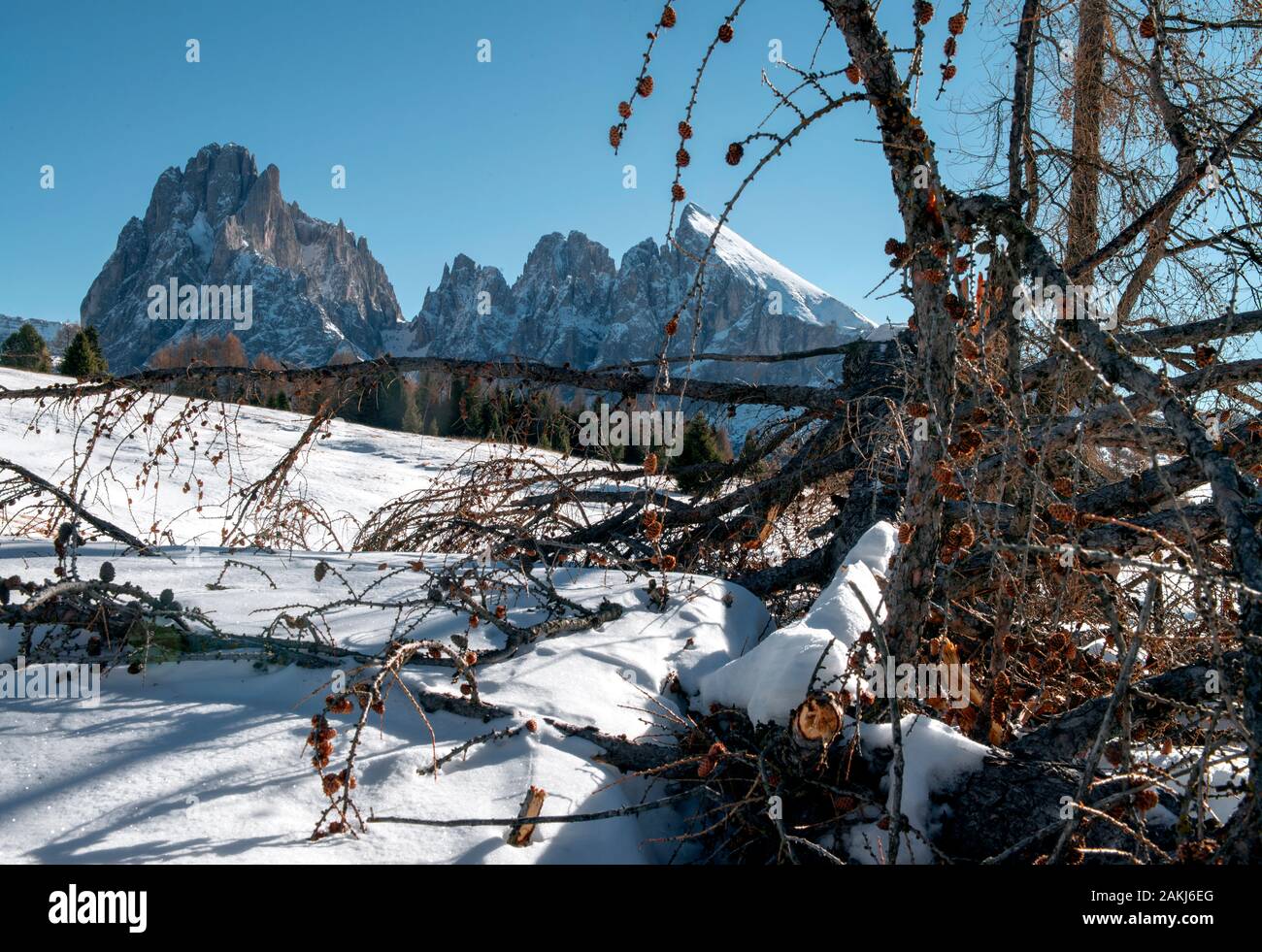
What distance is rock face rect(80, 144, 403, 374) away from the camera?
385ft

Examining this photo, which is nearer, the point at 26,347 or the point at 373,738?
the point at 373,738

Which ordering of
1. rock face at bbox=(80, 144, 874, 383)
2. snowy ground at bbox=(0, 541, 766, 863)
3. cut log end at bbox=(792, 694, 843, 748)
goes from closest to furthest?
snowy ground at bbox=(0, 541, 766, 863)
cut log end at bbox=(792, 694, 843, 748)
rock face at bbox=(80, 144, 874, 383)

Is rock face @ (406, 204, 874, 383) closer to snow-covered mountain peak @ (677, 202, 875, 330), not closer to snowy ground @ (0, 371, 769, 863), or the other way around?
snow-covered mountain peak @ (677, 202, 875, 330)

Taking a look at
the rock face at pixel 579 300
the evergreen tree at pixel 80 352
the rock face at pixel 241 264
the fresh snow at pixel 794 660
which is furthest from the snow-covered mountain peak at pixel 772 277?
the fresh snow at pixel 794 660

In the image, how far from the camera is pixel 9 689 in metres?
1.91

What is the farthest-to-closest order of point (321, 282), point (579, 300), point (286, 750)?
1. point (321, 282)
2. point (579, 300)
3. point (286, 750)

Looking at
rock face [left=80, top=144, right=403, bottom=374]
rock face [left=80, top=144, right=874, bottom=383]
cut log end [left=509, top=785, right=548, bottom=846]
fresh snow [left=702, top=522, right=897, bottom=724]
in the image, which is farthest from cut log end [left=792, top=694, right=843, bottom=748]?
rock face [left=80, top=144, right=403, bottom=374]

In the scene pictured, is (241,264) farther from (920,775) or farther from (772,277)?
(920,775)

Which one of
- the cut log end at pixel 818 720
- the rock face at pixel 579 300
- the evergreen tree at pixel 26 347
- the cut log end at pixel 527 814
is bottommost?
the cut log end at pixel 527 814

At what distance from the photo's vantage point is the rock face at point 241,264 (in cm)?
11744

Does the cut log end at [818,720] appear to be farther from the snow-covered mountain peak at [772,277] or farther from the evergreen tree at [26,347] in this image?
the snow-covered mountain peak at [772,277]

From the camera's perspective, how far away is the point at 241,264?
388 ft

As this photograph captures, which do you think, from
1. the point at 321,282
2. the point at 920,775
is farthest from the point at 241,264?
the point at 920,775
